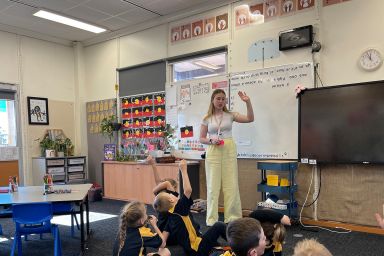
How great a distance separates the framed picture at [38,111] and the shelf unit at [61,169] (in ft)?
2.38

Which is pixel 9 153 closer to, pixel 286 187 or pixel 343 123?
pixel 286 187

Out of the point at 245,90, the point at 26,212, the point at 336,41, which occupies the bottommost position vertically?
the point at 26,212

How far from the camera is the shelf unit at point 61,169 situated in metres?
5.83

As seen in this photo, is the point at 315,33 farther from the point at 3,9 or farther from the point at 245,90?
the point at 3,9

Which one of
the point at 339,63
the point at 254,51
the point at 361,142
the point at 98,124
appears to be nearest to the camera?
the point at 361,142

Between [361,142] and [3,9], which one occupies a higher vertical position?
[3,9]

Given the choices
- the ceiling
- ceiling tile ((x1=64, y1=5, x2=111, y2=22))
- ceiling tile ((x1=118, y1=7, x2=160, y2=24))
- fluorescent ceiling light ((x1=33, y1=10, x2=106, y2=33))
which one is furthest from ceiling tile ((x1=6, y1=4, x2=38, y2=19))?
ceiling tile ((x1=118, y1=7, x2=160, y2=24))

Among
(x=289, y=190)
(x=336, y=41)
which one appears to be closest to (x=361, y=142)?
(x=289, y=190)

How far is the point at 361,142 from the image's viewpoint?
3.42 m

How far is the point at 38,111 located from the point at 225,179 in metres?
4.29

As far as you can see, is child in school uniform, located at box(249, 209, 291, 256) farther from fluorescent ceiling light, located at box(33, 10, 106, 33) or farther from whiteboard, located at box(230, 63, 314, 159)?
fluorescent ceiling light, located at box(33, 10, 106, 33)

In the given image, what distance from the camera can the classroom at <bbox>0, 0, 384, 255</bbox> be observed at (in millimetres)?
3480

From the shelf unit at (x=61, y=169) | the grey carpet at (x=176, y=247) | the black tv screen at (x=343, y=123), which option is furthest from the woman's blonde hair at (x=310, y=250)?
the shelf unit at (x=61, y=169)

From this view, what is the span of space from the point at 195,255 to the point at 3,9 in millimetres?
4829
